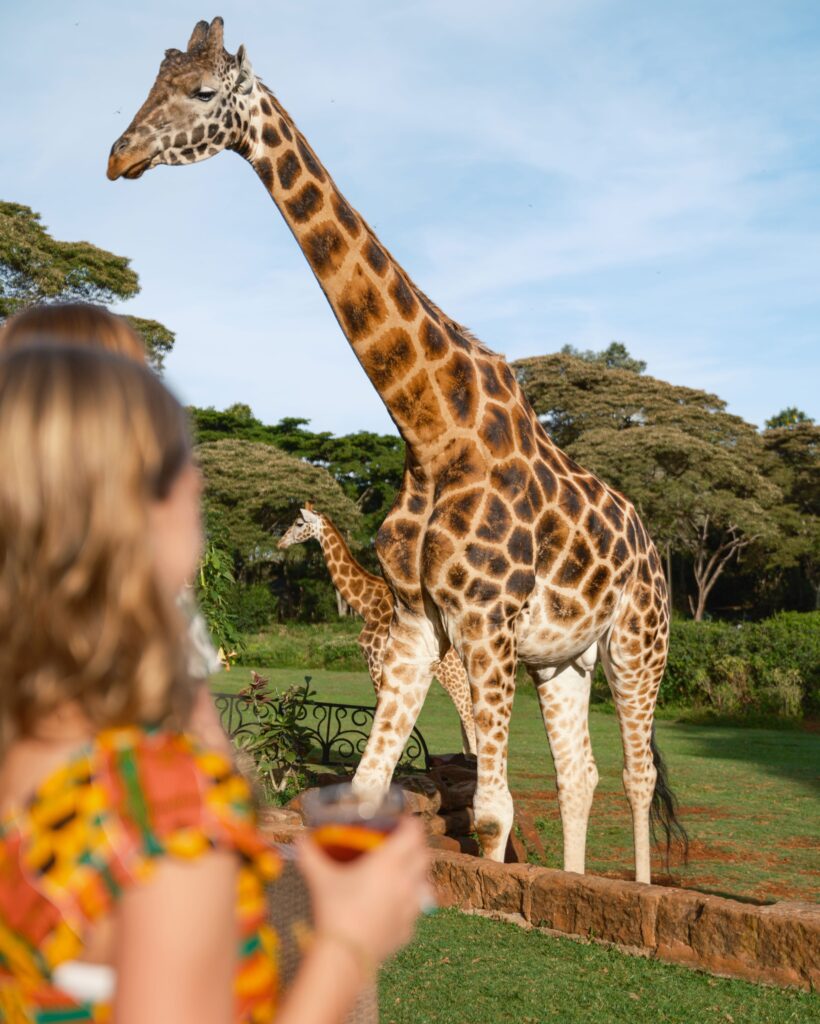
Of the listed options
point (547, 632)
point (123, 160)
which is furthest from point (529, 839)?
point (123, 160)

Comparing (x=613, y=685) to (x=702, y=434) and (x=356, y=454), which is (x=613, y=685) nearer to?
(x=702, y=434)

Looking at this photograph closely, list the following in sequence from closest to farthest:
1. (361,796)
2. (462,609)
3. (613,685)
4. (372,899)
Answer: (372,899) → (361,796) → (462,609) → (613,685)

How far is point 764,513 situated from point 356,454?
13.9 meters

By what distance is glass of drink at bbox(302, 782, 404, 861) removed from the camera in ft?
3.50

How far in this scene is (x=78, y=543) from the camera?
3.13 feet

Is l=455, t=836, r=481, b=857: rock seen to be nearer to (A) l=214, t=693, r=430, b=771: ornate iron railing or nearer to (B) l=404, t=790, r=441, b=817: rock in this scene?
(B) l=404, t=790, r=441, b=817: rock

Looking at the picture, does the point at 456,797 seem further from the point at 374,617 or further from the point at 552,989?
the point at 374,617

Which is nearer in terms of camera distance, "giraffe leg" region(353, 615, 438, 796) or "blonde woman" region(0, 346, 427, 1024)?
"blonde woman" region(0, 346, 427, 1024)

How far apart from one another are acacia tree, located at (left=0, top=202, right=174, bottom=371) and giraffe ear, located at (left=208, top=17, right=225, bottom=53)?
1766 cm

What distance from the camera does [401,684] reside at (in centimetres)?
459

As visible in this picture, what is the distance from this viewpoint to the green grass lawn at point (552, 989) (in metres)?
3.88

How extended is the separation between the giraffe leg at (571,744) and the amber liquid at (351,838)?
463cm

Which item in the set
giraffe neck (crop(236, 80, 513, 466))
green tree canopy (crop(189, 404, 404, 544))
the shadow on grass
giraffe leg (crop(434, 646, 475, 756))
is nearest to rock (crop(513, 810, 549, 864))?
giraffe leg (crop(434, 646, 475, 756))

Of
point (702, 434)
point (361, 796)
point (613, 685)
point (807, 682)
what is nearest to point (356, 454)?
point (702, 434)
